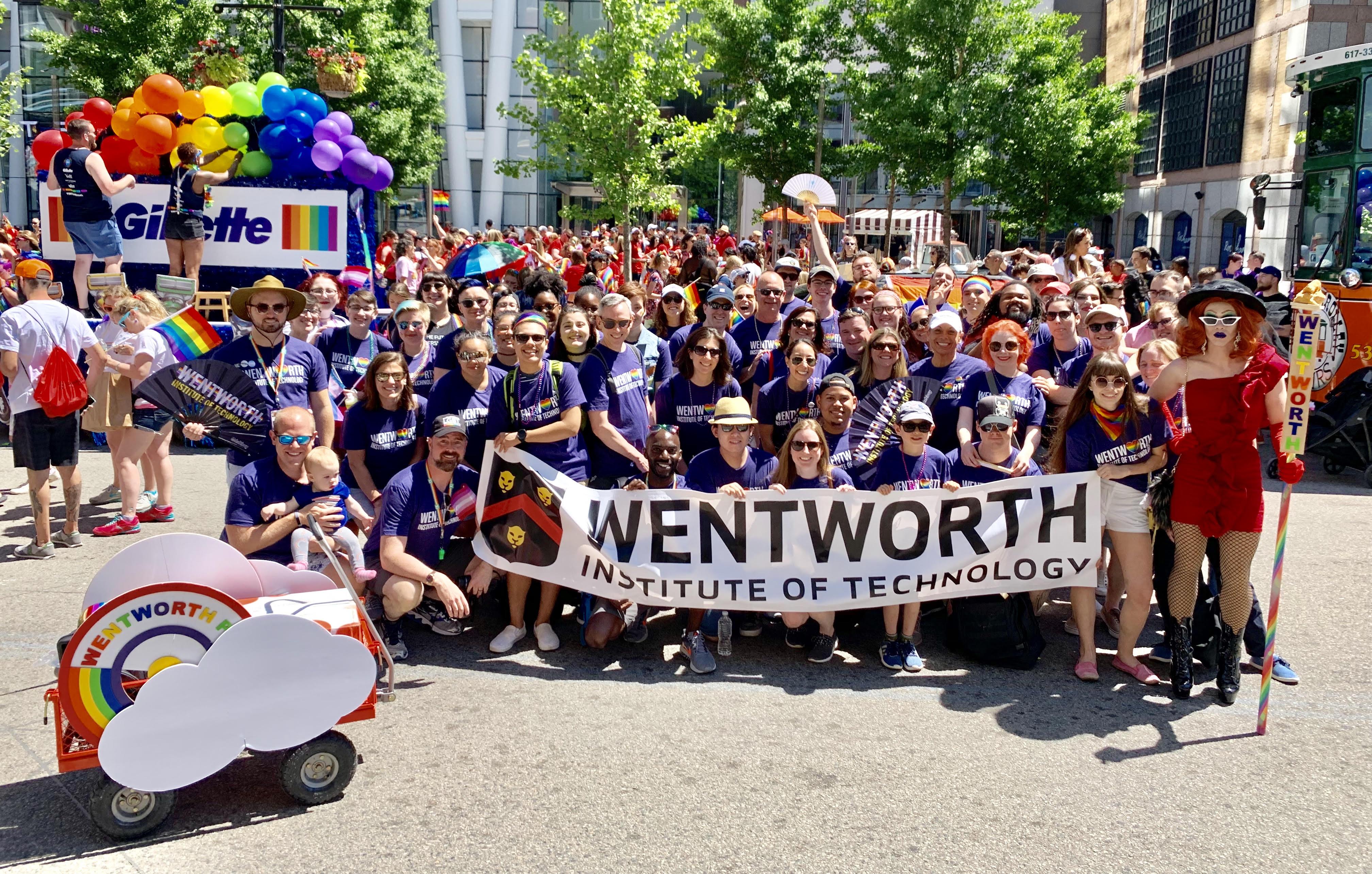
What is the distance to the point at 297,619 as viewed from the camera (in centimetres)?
419

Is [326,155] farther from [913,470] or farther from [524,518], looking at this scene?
[913,470]

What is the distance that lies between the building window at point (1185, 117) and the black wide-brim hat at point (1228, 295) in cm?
2962

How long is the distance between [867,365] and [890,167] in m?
22.0

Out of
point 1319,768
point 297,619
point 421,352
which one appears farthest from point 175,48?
point 1319,768

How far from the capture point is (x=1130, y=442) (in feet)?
19.4

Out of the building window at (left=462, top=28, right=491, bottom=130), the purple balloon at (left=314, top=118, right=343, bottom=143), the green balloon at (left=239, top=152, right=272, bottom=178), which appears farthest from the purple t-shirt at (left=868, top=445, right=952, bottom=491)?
the building window at (left=462, top=28, right=491, bottom=130)

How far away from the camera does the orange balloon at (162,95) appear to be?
13.1m

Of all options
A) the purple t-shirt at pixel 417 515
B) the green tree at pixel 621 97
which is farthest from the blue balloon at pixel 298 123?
the purple t-shirt at pixel 417 515

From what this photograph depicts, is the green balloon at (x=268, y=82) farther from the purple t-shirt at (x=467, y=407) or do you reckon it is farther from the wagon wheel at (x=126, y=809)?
the wagon wheel at (x=126, y=809)

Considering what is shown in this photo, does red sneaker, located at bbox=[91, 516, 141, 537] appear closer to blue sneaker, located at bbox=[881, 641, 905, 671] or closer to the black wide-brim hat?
blue sneaker, located at bbox=[881, 641, 905, 671]

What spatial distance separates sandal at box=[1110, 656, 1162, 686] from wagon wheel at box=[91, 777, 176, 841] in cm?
455

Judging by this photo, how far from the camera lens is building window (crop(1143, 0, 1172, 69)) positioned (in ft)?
114

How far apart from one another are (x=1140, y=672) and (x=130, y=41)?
23592 mm

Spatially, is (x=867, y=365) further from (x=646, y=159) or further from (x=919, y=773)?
(x=646, y=159)
